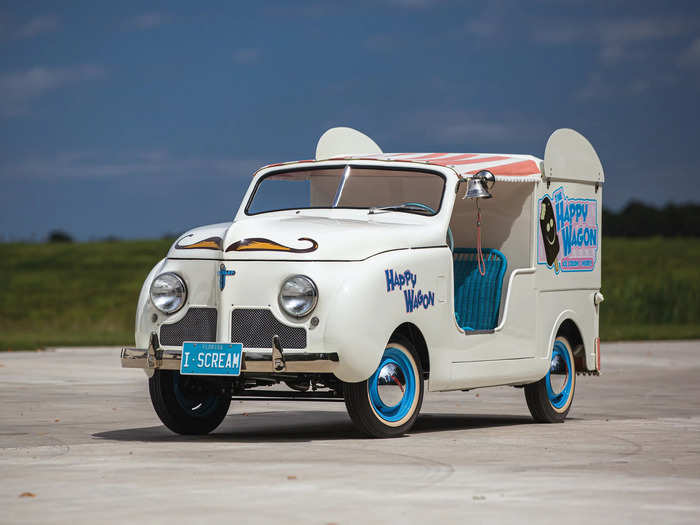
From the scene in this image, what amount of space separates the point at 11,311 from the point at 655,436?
35.4 meters

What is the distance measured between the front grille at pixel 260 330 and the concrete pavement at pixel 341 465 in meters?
0.75

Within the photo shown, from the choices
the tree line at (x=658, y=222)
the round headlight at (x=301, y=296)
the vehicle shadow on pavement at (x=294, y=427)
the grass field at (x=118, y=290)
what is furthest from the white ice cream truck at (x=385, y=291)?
the tree line at (x=658, y=222)

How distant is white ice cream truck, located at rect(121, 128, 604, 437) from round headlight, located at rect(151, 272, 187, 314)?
0.04 feet

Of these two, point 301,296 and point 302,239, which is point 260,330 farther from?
point 302,239

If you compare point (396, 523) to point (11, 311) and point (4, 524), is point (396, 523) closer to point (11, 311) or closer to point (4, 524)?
point (4, 524)

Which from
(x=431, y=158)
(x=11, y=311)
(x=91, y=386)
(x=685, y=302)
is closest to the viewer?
(x=431, y=158)

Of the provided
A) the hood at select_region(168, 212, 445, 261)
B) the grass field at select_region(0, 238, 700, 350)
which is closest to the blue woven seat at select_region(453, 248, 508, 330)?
the hood at select_region(168, 212, 445, 261)

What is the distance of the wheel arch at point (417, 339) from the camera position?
1074cm

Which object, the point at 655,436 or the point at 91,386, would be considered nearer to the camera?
the point at 655,436

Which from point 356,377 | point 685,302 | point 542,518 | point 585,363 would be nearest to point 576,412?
point 585,363

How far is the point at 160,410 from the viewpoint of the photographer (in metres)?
10.9

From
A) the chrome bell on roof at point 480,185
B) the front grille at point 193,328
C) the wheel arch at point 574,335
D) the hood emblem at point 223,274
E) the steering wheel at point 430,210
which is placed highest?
the chrome bell on roof at point 480,185

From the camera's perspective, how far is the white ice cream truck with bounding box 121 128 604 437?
998cm

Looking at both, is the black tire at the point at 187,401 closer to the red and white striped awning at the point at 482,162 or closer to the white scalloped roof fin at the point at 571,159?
the red and white striped awning at the point at 482,162
